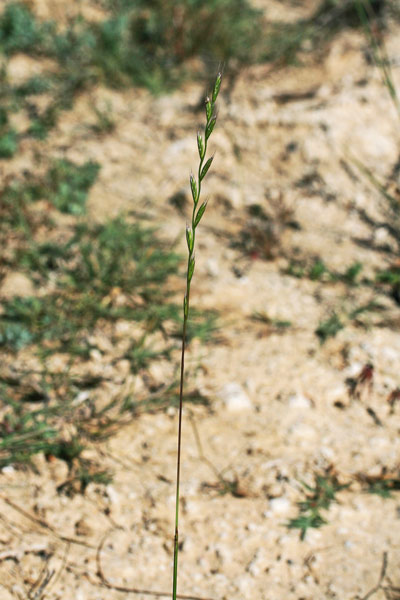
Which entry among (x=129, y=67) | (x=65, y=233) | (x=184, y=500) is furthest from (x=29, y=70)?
(x=184, y=500)

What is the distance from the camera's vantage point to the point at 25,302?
3.06 m

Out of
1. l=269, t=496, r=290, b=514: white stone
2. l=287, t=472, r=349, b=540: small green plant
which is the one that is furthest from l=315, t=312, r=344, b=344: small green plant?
l=269, t=496, r=290, b=514: white stone

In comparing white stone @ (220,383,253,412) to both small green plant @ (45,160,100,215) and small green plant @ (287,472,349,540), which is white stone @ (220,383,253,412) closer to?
small green plant @ (287,472,349,540)

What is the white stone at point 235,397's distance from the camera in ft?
8.96

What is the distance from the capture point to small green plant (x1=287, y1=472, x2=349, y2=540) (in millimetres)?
2258

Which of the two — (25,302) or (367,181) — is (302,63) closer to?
(367,181)

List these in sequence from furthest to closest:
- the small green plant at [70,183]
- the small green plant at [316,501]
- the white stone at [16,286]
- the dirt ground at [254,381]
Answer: the small green plant at [70,183] < the white stone at [16,286] < the small green plant at [316,501] < the dirt ground at [254,381]

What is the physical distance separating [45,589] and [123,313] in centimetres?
140

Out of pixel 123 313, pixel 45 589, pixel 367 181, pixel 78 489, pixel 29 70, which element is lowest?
pixel 45 589

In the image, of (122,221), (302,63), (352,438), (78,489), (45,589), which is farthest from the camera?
(302,63)

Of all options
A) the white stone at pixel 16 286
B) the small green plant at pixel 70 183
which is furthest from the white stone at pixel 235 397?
the small green plant at pixel 70 183

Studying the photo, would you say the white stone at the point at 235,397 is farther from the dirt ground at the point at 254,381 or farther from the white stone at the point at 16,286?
the white stone at the point at 16,286

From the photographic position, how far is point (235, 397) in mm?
2750

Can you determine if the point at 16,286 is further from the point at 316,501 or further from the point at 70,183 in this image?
the point at 316,501
